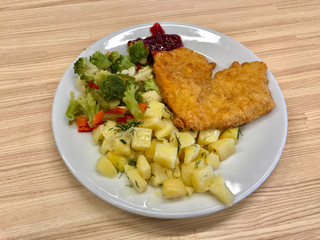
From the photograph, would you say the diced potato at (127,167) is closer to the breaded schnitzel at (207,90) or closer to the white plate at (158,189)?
the white plate at (158,189)

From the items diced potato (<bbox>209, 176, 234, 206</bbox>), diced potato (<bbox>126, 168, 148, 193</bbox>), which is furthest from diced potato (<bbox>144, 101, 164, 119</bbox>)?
diced potato (<bbox>209, 176, 234, 206</bbox>)

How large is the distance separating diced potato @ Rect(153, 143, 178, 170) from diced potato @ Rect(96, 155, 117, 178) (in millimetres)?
356

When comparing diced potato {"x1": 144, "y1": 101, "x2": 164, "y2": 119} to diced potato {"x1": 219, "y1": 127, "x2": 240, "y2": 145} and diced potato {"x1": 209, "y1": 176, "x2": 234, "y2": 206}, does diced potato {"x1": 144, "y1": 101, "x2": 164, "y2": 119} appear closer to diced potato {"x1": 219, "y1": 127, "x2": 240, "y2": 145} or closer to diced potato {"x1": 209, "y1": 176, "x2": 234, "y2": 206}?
diced potato {"x1": 219, "y1": 127, "x2": 240, "y2": 145}

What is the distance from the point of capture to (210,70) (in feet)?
10.6

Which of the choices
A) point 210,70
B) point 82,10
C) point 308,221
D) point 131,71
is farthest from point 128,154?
point 82,10

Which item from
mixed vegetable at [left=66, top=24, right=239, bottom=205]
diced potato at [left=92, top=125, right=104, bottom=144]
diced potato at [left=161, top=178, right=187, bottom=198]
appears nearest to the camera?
diced potato at [left=161, top=178, right=187, bottom=198]

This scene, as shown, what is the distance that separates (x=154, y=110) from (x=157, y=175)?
0.61 meters

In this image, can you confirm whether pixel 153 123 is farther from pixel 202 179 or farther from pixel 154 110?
pixel 202 179

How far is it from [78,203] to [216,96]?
5.37 feet

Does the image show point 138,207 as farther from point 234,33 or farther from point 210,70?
point 234,33

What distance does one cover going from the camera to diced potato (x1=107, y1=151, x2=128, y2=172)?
2.48 metres

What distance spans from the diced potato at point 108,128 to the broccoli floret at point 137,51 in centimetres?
Answer: 87

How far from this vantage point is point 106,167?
94.7 inches

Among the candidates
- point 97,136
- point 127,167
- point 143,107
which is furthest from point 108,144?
point 143,107
